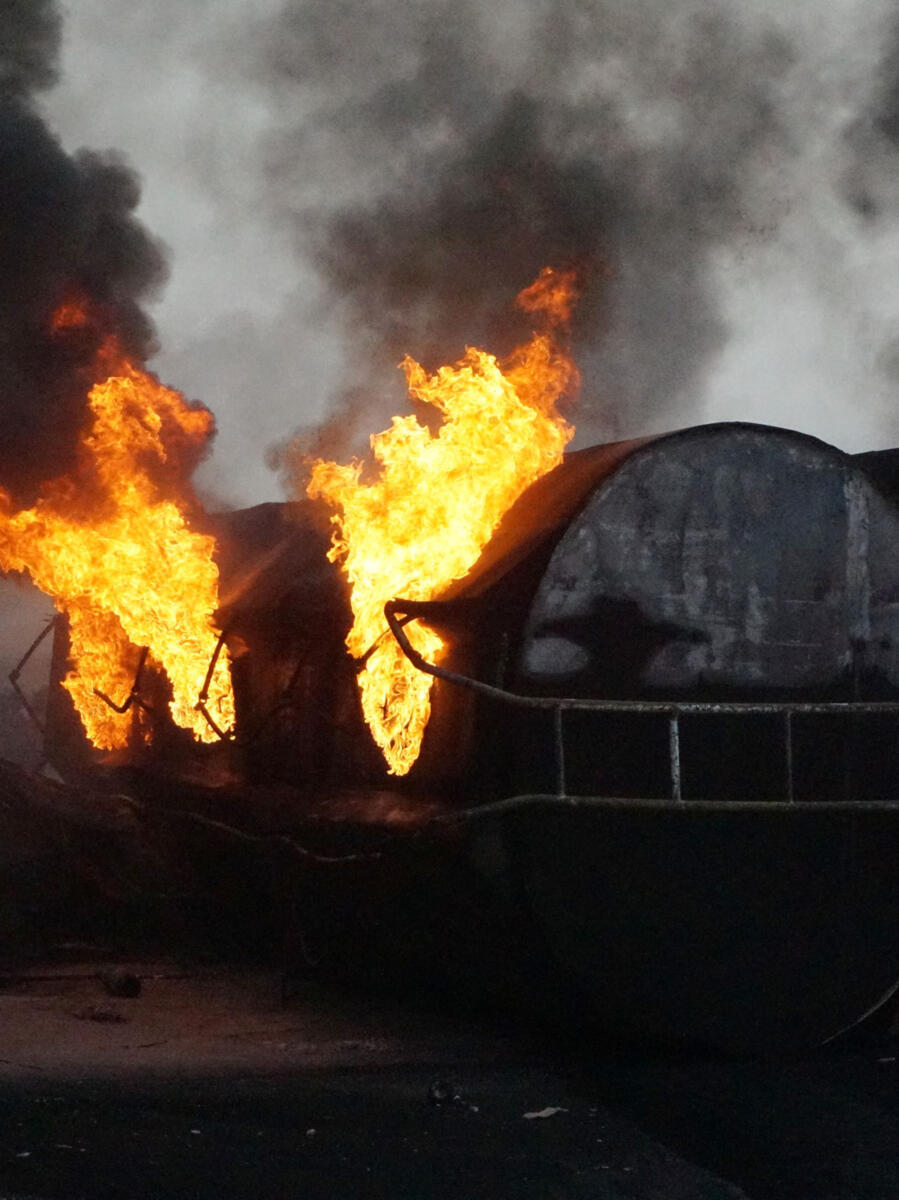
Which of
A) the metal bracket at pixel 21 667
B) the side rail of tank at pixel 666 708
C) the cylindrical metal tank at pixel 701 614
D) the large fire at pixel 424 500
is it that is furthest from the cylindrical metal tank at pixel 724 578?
the metal bracket at pixel 21 667

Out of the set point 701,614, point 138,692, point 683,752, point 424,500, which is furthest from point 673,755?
point 138,692

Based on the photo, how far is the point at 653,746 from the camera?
7789mm

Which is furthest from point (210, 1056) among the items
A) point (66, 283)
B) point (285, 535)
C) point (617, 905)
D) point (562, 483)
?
point (66, 283)

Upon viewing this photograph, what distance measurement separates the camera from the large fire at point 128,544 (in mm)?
11625

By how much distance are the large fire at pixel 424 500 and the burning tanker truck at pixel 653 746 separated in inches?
1.4

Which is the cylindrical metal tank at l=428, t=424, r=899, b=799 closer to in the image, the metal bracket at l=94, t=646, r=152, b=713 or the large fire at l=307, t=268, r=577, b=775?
the large fire at l=307, t=268, r=577, b=775

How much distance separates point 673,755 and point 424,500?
8.70ft

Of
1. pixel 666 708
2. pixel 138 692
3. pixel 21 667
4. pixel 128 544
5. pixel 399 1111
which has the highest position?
pixel 128 544

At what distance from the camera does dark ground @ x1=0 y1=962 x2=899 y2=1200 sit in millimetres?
5863

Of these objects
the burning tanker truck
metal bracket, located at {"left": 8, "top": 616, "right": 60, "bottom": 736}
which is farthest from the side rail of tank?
metal bracket, located at {"left": 8, "top": 616, "right": 60, "bottom": 736}

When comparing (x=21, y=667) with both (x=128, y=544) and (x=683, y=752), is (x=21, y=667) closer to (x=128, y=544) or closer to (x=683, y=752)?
(x=128, y=544)

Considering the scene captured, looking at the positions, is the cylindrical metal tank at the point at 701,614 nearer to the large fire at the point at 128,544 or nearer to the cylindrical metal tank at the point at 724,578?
the cylindrical metal tank at the point at 724,578

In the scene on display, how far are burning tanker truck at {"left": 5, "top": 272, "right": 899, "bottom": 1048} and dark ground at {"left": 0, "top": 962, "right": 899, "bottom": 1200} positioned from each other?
388 millimetres

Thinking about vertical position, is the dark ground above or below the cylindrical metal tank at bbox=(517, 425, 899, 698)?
below
